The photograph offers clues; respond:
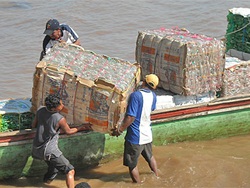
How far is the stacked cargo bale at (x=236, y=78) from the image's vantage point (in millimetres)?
8398

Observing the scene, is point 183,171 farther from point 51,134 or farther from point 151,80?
point 51,134

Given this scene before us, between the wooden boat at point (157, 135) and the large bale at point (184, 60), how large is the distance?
0.37 m

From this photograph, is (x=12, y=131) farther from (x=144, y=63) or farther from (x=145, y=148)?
(x=144, y=63)

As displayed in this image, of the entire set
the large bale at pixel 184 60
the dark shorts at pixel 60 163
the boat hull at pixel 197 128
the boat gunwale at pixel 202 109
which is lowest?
the boat hull at pixel 197 128

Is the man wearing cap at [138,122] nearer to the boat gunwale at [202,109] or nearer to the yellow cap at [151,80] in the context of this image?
the yellow cap at [151,80]

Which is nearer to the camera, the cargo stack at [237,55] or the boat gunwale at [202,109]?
the boat gunwale at [202,109]

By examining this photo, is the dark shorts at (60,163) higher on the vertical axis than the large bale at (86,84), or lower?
lower

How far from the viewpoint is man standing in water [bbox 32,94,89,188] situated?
650cm

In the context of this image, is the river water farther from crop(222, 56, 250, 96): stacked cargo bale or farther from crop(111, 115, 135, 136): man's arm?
crop(111, 115, 135, 136): man's arm

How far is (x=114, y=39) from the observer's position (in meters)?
15.6

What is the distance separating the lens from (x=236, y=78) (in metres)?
8.55

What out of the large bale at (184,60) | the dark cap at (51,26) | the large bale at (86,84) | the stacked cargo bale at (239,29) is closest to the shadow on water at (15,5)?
the stacked cargo bale at (239,29)

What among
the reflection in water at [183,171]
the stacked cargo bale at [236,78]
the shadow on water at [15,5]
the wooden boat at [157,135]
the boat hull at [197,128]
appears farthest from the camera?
the shadow on water at [15,5]

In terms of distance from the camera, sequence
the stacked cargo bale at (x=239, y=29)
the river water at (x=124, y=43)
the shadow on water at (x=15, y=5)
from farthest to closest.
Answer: the shadow on water at (x=15, y=5) → the stacked cargo bale at (x=239, y=29) → the river water at (x=124, y=43)
